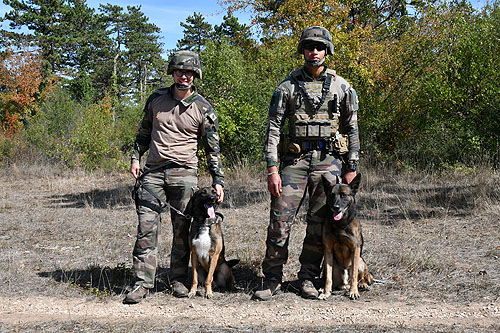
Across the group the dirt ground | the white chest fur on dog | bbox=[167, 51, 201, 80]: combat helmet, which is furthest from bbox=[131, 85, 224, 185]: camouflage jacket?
the dirt ground

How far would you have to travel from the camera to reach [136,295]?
454 cm

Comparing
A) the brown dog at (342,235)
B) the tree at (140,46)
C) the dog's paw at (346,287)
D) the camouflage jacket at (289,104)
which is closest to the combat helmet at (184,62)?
the camouflage jacket at (289,104)

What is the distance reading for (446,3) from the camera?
1402cm

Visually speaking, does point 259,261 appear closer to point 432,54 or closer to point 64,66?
point 432,54

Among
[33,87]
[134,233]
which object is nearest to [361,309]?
[134,233]

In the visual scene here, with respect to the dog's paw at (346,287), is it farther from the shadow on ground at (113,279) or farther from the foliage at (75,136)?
the foliage at (75,136)

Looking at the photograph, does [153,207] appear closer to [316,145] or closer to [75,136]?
[316,145]

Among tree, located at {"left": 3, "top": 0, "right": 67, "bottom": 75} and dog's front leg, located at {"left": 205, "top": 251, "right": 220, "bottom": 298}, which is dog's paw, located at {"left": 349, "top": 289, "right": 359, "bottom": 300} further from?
tree, located at {"left": 3, "top": 0, "right": 67, "bottom": 75}

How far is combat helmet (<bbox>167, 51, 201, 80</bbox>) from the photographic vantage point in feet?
14.9

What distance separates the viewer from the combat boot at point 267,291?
4.61 m

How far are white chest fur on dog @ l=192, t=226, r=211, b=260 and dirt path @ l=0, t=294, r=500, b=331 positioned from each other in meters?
0.48

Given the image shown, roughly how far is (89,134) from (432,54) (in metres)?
12.3

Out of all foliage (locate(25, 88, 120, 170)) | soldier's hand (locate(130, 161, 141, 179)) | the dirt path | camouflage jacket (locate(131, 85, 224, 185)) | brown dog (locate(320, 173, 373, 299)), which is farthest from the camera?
foliage (locate(25, 88, 120, 170))

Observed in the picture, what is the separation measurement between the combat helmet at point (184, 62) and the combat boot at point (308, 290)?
2502 mm
